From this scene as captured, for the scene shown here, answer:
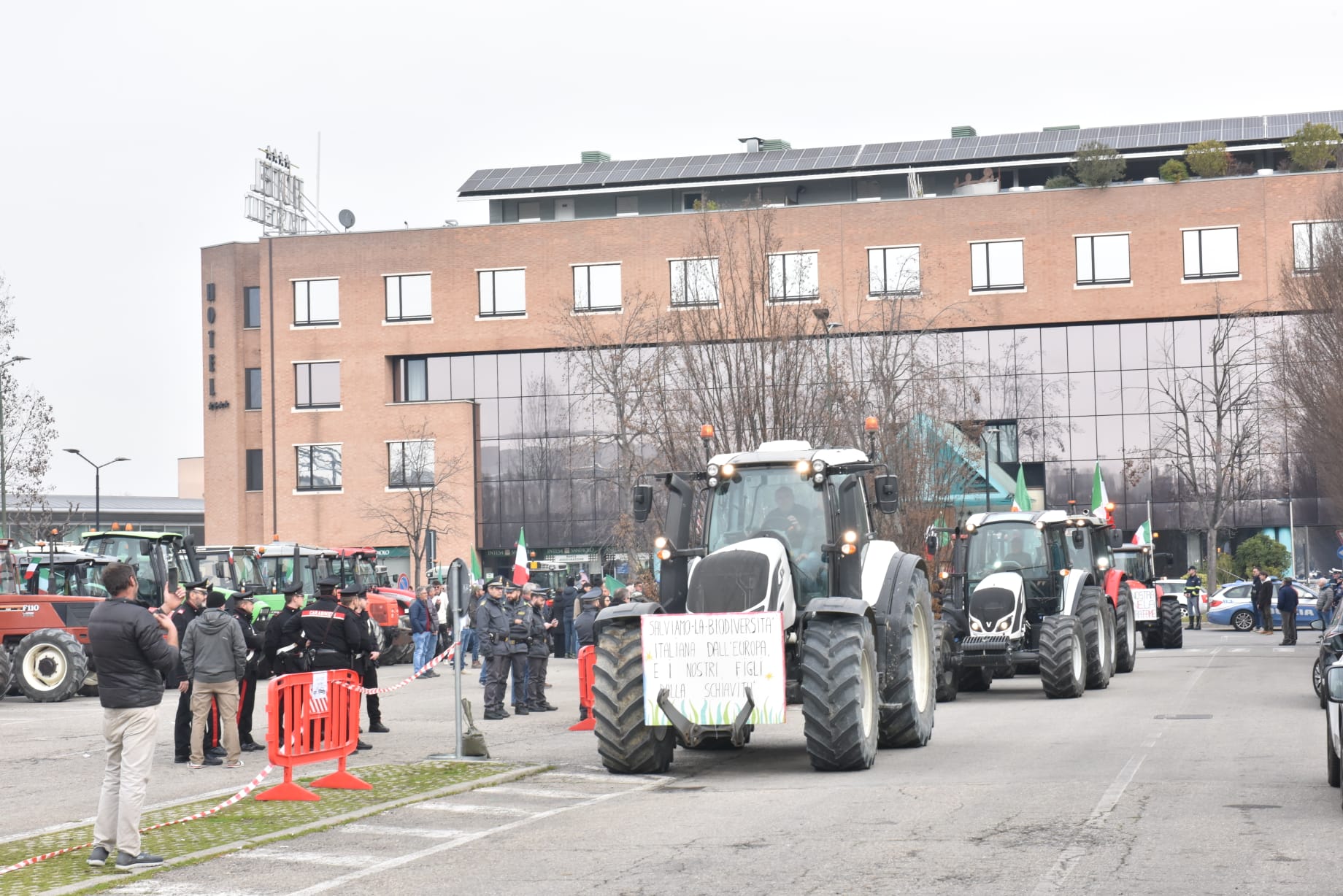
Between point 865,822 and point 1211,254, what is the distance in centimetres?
5289

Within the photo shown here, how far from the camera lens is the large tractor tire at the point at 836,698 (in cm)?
1385

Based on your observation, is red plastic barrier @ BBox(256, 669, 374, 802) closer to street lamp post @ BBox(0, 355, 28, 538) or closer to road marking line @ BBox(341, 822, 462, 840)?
road marking line @ BBox(341, 822, 462, 840)

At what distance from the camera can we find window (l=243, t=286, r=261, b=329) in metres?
69.1

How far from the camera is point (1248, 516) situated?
202 feet

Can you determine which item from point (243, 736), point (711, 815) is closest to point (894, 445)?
point (243, 736)

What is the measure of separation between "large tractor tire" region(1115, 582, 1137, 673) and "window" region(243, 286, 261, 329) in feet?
159

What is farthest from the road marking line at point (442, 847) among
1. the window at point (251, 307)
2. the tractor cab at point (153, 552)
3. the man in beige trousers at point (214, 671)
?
the window at point (251, 307)

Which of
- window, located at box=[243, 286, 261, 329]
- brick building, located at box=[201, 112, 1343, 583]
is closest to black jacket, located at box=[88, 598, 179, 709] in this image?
brick building, located at box=[201, 112, 1343, 583]

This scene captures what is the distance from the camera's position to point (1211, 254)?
196 feet

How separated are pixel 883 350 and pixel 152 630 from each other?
27.1 metres

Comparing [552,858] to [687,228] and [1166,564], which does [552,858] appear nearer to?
[1166,564]

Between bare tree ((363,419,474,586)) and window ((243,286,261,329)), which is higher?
window ((243,286,261,329))

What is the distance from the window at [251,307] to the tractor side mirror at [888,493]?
56.9 meters

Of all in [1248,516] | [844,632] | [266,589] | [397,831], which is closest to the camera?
[397,831]
